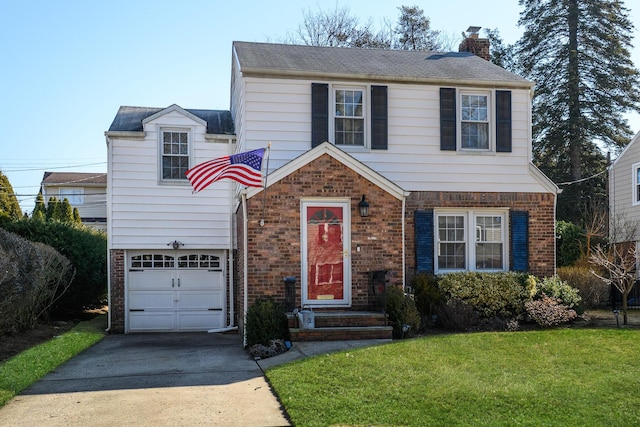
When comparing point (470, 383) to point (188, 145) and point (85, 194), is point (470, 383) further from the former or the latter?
point (85, 194)

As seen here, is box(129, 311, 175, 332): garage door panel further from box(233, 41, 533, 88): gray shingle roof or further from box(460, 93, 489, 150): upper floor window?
box(460, 93, 489, 150): upper floor window

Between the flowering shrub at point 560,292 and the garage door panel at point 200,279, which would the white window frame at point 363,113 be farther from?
the garage door panel at point 200,279

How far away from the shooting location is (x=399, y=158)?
15.3 meters

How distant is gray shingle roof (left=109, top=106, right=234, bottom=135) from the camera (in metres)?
17.0

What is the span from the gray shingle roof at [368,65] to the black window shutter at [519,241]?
126 inches

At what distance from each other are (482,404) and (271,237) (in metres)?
6.44

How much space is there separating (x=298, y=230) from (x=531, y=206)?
590cm

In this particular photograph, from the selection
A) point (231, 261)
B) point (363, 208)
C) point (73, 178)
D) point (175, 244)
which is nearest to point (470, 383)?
point (363, 208)

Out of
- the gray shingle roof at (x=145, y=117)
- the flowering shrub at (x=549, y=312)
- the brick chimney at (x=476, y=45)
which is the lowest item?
the flowering shrub at (x=549, y=312)

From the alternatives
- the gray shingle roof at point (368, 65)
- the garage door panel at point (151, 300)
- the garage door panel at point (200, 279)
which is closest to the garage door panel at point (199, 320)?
the garage door panel at point (151, 300)

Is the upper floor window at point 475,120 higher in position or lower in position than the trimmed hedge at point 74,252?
higher

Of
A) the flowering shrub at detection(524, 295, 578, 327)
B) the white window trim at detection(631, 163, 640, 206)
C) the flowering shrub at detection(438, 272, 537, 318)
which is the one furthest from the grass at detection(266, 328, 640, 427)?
the white window trim at detection(631, 163, 640, 206)

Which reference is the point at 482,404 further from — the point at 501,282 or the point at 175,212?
the point at 175,212

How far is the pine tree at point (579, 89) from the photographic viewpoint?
3356 centimetres
